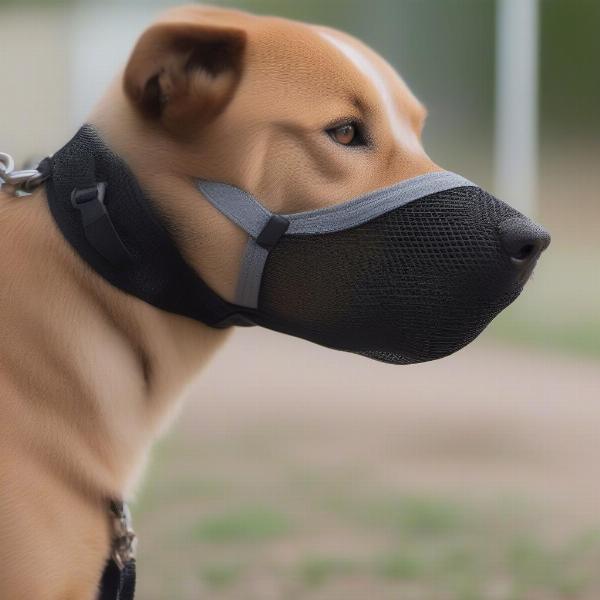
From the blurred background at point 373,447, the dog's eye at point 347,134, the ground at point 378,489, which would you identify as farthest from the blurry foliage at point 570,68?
the dog's eye at point 347,134

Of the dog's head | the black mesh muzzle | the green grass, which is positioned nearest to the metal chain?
the dog's head

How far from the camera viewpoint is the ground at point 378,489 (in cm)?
319

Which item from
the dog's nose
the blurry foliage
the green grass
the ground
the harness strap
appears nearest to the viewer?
the dog's nose

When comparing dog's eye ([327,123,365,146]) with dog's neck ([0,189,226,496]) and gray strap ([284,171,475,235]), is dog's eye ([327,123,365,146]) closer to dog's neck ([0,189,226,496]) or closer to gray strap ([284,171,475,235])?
gray strap ([284,171,475,235])

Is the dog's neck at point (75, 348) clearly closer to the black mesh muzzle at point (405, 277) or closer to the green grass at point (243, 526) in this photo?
the black mesh muzzle at point (405, 277)

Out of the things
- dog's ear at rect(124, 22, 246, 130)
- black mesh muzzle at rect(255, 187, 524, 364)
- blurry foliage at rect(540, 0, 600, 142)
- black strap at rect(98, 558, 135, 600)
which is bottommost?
blurry foliage at rect(540, 0, 600, 142)

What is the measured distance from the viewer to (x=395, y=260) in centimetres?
141

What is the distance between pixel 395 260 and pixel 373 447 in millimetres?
3255

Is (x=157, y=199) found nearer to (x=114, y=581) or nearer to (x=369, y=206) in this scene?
(x=369, y=206)

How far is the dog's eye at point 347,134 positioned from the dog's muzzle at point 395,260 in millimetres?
82

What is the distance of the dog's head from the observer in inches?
54.2

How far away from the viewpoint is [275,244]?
4.62ft

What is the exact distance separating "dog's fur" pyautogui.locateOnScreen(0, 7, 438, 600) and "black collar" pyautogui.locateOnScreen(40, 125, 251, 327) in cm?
2

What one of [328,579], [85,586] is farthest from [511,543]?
[85,586]
